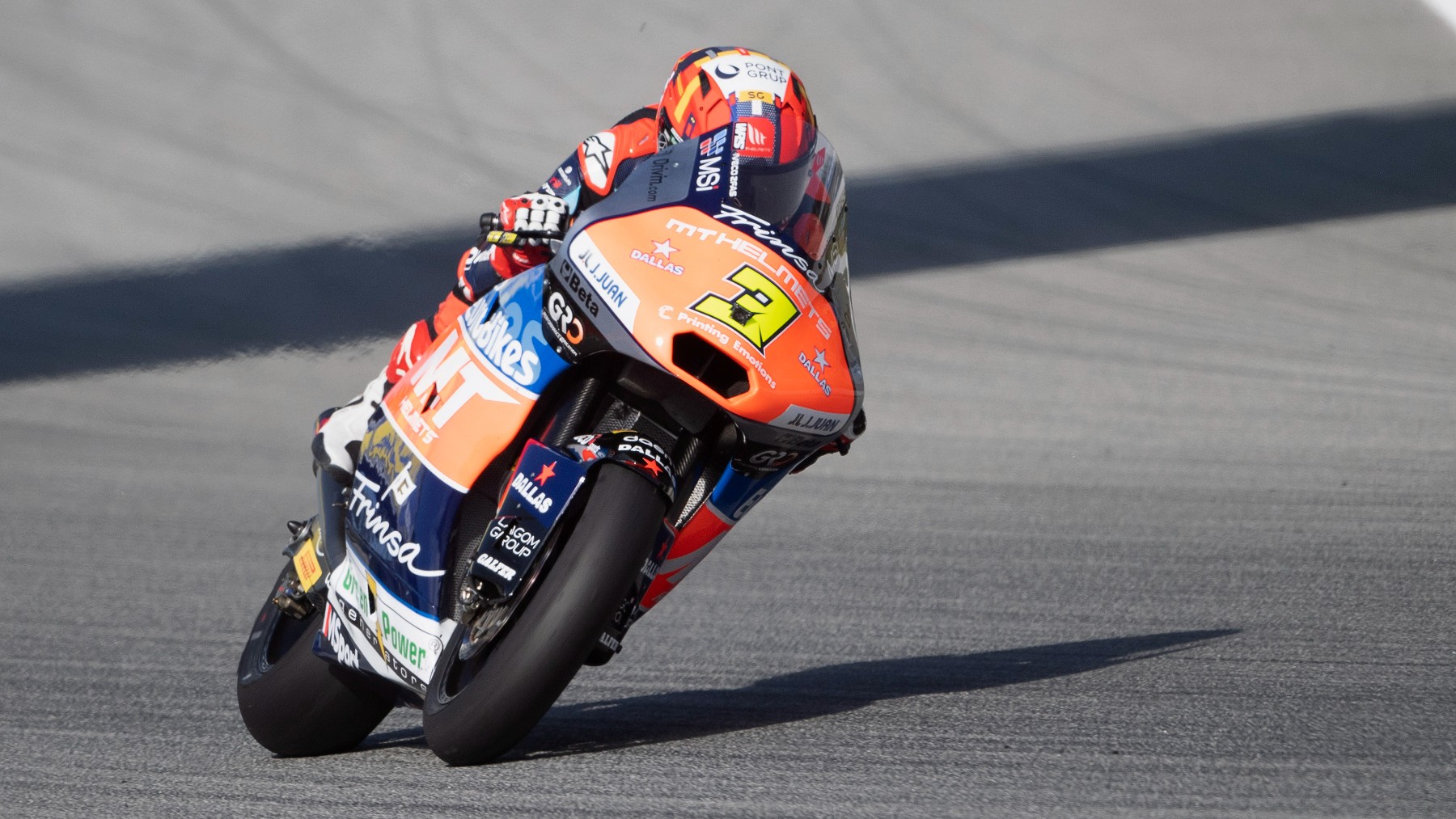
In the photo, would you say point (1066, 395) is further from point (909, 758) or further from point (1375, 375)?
point (909, 758)

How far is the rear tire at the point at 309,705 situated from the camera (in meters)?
3.16

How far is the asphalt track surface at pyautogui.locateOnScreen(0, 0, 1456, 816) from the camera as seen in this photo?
9.35ft

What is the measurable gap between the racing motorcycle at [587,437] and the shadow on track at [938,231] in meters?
5.29

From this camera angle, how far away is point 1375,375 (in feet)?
23.8

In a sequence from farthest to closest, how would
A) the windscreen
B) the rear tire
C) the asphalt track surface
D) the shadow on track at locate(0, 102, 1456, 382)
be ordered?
the shadow on track at locate(0, 102, 1456, 382)
the rear tire
the asphalt track surface
the windscreen

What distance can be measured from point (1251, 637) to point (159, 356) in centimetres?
621

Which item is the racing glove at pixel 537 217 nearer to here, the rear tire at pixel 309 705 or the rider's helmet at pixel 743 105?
the rider's helmet at pixel 743 105

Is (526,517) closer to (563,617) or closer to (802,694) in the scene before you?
(563,617)

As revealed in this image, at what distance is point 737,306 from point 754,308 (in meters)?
0.03

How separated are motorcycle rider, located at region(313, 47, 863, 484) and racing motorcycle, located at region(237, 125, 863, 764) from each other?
6 cm

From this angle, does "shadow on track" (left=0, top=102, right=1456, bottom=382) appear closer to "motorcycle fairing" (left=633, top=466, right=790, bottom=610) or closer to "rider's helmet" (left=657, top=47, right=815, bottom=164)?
"rider's helmet" (left=657, top=47, right=815, bottom=164)

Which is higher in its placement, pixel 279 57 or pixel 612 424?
pixel 612 424

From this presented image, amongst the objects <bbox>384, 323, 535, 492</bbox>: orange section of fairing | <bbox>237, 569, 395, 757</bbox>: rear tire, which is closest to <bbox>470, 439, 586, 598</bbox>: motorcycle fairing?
<bbox>384, 323, 535, 492</bbox>: orange section of fairing

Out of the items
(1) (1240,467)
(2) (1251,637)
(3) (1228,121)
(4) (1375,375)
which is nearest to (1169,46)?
(3) (1228,121)
